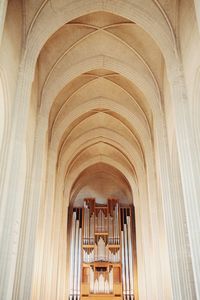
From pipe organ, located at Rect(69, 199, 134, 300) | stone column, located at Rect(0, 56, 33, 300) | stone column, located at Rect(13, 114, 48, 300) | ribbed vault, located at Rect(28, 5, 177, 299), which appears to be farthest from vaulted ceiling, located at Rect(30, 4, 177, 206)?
stone column, located at Rect(0, 56, 33, 300)

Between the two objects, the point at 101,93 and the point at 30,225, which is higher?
the point at 101,93

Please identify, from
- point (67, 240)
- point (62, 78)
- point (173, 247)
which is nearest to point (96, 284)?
point (67, 240)

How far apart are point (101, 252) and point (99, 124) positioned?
819 centimetres

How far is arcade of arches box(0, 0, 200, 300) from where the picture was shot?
865 cm

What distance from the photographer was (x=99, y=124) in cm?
1869

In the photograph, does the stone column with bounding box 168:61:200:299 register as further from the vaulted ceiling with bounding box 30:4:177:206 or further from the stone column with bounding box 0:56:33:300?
the stone column with bounding box 0:56:33:300

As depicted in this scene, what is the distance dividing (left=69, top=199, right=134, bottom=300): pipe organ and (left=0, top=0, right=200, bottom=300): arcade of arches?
22 cm

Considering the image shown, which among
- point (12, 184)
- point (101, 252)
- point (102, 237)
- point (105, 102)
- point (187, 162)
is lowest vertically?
point (12, 184)

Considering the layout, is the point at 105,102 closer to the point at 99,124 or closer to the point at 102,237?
the point at 99,124

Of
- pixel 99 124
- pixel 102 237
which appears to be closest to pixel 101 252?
pixel 102 237

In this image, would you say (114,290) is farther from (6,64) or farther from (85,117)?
(6,64)

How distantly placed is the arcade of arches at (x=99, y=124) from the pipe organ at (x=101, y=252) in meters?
0.22

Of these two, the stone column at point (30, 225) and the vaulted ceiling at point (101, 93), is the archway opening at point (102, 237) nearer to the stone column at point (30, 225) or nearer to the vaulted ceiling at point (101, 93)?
the vaulted ceiling at point (101, 93)

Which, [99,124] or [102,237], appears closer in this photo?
[99,124]
